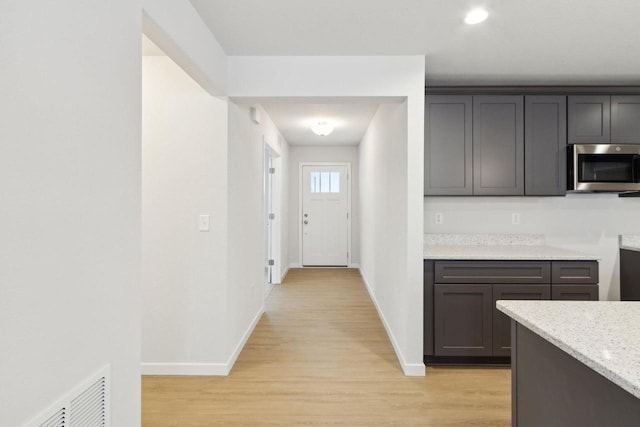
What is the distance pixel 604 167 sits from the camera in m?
2.95

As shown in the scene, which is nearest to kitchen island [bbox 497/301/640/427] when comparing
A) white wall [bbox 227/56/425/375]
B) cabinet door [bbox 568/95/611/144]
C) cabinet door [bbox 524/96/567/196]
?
white wall [bbox 227/56/425/375]

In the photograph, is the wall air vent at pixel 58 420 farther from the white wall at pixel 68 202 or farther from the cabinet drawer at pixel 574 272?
the cabinet drawer at pixel 574 272

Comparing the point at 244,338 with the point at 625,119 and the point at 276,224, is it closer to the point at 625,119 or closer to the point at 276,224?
the point at 276,224

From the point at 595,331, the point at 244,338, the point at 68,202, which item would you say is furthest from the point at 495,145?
the point at 68,202

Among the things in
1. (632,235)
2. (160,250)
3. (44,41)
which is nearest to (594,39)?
(632,235)

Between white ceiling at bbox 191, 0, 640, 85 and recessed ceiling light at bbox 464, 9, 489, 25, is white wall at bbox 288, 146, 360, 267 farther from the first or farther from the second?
recessed ceiling light at bbox 464, 9, 489, 25

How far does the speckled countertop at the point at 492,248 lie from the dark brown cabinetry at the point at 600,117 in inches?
38.7

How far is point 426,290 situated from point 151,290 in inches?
84.4

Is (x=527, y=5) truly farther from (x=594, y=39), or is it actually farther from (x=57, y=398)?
(x=57, y=398)

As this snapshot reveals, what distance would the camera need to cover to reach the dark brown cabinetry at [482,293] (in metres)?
2.68

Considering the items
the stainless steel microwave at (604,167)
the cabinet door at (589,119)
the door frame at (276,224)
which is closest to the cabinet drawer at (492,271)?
→ the stainless steel microwave at (604,167)

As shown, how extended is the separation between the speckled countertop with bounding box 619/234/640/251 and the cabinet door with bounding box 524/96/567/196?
0.98 m

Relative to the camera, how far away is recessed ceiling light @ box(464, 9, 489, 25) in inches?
79.5

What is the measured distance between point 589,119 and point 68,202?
3.74 m
